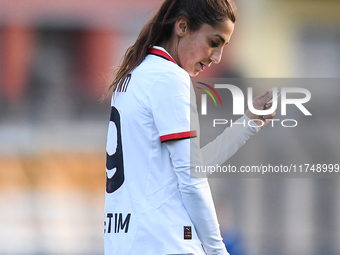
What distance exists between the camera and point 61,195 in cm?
240

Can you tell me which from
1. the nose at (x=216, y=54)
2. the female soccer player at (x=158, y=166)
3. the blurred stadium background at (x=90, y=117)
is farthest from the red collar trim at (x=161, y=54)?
the blurred stadium background at (x=90, y=117)

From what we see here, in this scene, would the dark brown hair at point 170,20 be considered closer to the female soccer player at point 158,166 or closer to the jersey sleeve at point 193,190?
the female soccer player at point 158,166

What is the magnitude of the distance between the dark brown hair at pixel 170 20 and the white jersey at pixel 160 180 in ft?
0.34

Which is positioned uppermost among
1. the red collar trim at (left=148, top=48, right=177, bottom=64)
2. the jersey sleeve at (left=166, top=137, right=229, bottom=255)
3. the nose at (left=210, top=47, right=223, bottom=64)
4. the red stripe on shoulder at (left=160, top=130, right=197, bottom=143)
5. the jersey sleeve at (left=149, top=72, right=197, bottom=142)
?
the nose at (left=210, top=47, right=223, bottom=64)

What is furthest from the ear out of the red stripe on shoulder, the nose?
the red stripe on shoulder

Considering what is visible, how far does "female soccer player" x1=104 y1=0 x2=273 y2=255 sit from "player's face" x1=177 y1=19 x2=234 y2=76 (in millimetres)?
31

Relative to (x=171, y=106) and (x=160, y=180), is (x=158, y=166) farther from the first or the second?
(x=171, y=106)

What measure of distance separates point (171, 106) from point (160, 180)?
19cm

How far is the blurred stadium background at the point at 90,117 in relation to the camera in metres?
2.40

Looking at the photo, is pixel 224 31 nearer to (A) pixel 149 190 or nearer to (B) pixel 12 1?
(A) pixel 149 190

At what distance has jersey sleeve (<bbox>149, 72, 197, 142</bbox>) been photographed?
957mm

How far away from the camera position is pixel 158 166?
3.23 ft

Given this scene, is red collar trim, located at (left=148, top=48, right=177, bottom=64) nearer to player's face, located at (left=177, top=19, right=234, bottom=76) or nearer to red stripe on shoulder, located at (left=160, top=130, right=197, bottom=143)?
player's face, located at (left=177, top=19, right=234, bottom=76)

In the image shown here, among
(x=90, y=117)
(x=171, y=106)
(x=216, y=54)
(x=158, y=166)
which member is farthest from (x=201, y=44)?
(x=90, y=117)
